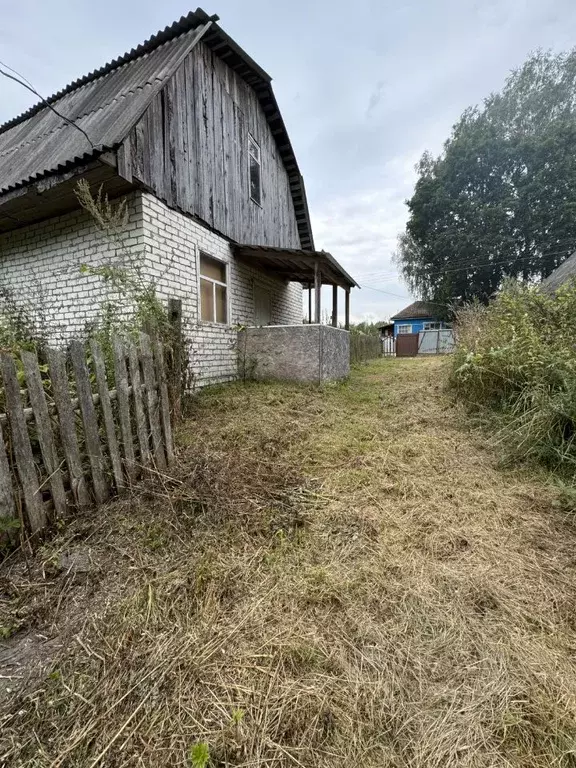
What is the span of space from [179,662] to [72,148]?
6468 mm

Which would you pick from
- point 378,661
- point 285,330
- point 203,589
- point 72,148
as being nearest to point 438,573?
point 378,661

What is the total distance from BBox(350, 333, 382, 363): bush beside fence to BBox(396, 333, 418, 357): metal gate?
83.3 inches

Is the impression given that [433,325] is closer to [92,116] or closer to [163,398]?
[92,116]

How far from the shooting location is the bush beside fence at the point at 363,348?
1410cm

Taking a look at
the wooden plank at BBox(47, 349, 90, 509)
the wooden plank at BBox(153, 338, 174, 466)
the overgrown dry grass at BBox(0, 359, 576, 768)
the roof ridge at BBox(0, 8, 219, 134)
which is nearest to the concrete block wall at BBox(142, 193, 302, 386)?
the wooden plank at BBox(153, 338, 174, 466)

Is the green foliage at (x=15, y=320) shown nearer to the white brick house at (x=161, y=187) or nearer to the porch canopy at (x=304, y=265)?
the white brick house at (x=161, y=187)

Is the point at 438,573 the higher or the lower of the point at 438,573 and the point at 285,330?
the lower

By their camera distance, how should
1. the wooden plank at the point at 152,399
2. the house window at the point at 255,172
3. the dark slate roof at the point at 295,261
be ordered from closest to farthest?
the wooden plank at the point at 152,399 → the dark slate roof at the point at 295,261 → the house window at the point at 255,172

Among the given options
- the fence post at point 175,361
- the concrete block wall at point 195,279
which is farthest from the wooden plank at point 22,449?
the concrete block wall at point 195,279

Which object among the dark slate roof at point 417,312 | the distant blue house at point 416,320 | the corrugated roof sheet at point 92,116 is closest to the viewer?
the corrugated roof sheet at point 92,116

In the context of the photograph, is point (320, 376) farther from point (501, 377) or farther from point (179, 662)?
point (179, 662)

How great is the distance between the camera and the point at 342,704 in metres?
1.16

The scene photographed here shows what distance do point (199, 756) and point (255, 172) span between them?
390 inches

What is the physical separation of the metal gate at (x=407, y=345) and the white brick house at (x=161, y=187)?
16.4 metres
